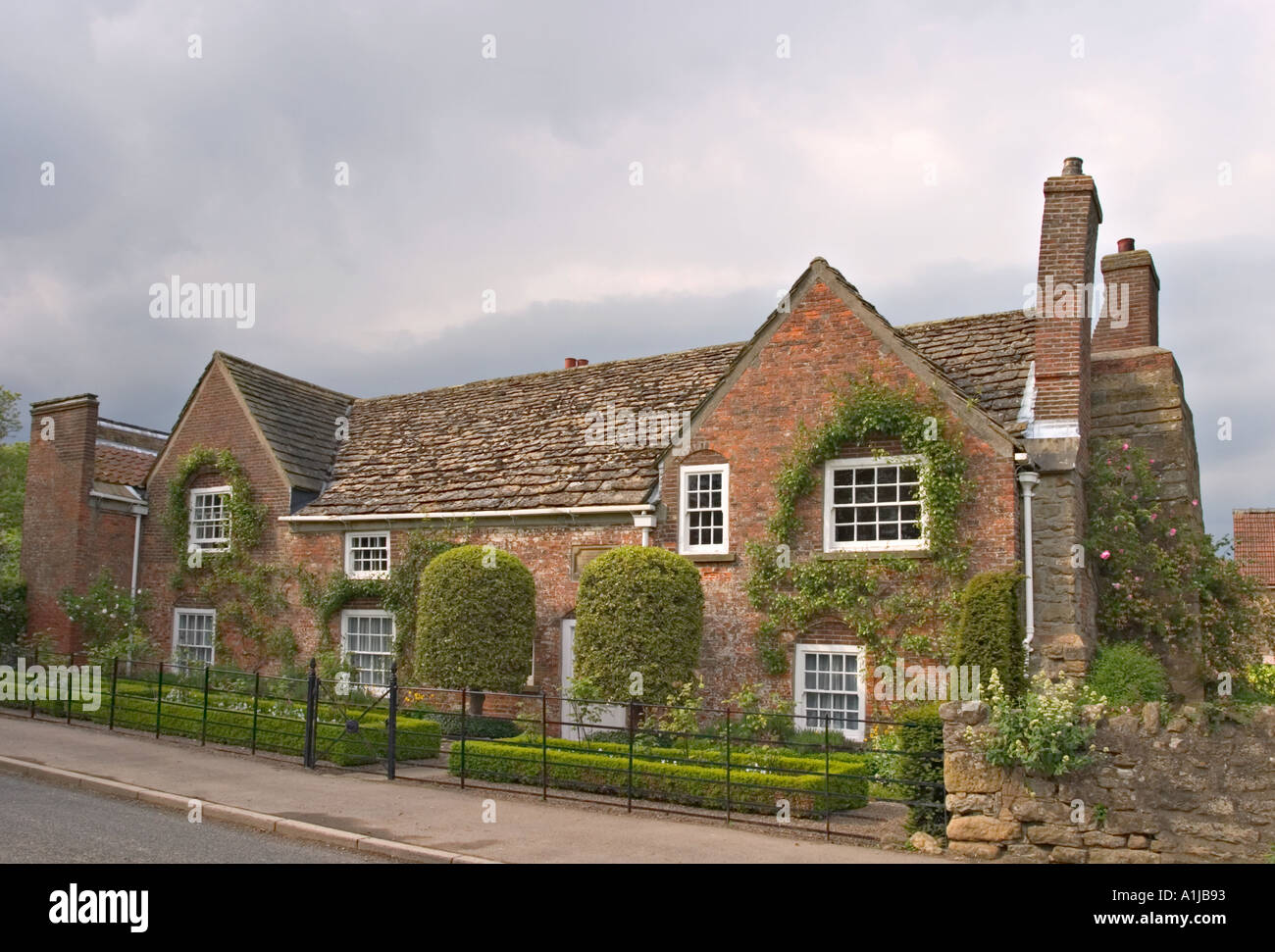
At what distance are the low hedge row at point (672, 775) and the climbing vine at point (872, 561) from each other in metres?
3.25

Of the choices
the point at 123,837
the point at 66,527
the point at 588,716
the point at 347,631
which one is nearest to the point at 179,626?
the point at 66,527

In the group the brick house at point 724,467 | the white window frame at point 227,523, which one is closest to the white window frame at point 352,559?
the brick house at point 724,467

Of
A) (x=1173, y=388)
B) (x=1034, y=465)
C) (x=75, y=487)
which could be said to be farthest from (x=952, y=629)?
(x=75, y=487)

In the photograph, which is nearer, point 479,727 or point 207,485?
point 479,727

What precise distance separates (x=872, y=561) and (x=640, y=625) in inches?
148

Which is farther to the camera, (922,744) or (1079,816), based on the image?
(922,744)

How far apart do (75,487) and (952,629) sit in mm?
20307

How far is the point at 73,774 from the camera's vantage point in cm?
1338

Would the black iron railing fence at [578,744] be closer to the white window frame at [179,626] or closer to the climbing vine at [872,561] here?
the climbing vine at [872,561]

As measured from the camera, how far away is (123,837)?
1019 cm

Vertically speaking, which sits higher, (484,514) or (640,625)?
(484,514)

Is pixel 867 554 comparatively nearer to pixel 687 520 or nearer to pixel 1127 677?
pixel 687 520

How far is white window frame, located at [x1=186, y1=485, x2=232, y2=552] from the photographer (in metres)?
24.0

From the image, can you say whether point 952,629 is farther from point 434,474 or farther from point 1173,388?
point 434,474
